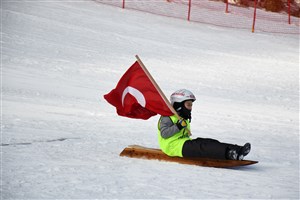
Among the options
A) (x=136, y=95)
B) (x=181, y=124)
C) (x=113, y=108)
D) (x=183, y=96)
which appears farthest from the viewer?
(x=113, y=108)

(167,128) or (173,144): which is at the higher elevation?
(167,128)

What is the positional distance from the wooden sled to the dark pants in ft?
0.31

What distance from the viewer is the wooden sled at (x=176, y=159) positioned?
26.7 ft

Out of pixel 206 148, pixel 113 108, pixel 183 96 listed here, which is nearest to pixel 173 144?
pixel 206 148

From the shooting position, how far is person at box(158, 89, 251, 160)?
804cm

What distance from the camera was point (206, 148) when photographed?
26.4 ft

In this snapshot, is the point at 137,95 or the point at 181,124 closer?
the point at 181,124

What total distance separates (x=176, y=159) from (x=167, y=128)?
0.39 metres

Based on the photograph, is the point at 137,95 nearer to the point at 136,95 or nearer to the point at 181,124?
the point at 136,95

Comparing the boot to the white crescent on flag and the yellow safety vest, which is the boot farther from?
the white crescent on flag

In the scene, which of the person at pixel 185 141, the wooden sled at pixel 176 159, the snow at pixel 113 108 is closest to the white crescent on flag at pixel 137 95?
the person at pixel 185 141

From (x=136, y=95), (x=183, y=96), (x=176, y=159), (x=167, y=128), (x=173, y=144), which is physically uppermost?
(x=183, y=96)

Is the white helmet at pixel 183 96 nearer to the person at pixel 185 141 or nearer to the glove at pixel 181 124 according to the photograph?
the person at pixel 185 141

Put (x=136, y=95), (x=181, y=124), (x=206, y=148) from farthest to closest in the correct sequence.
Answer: (x=136, y=95)
(x=181, y=124)
(x=206, y=148)
